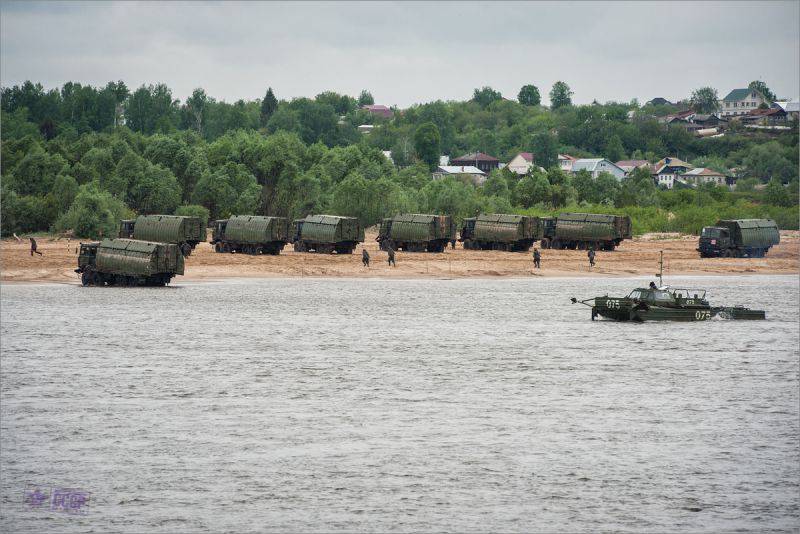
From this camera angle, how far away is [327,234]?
107 m

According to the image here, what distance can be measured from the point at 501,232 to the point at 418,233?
366 inches

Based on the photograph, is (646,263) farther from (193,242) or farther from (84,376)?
(84,376)

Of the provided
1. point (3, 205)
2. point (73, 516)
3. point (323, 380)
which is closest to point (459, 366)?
point (323, 380)

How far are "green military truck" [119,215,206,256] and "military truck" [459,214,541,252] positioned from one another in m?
30.3

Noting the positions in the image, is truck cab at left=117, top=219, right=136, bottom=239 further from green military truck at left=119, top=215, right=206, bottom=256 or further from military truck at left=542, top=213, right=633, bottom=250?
military truck at left=542, top=213, right=633, bottom=250

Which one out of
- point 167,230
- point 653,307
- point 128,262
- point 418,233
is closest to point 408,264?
point 418,233

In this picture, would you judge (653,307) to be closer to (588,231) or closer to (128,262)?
(128,262)

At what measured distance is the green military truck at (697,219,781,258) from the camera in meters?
115

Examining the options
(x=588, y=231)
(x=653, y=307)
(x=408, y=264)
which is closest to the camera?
(x=653, y=307)

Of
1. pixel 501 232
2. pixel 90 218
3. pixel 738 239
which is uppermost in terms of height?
pixel 738 239

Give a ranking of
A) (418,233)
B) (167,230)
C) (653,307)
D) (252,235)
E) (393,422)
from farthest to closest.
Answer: (418,233)
(252,235)
(167,230)
(653,307)
(393,422)

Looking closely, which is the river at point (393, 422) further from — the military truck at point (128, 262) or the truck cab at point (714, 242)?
the truck cab at point (714, 242)

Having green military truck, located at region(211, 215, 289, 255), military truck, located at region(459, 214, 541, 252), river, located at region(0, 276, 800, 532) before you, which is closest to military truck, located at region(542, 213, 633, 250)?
military truck, located at region(459, 214, 541, 252)

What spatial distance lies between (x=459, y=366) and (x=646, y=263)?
191ft
